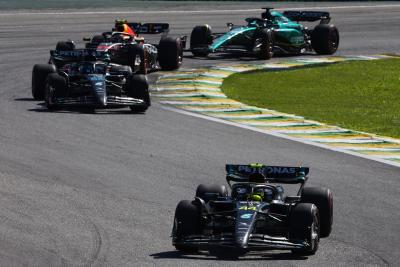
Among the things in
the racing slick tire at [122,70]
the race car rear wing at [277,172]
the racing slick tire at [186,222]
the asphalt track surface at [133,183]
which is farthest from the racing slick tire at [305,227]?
the racing slick tire at [122,70]

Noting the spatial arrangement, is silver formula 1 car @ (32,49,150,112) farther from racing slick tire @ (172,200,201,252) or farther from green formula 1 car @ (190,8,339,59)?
racing slick tire @ (172,200,201,252)

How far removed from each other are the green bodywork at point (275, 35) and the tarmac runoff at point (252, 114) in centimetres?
113

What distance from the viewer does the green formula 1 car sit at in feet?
109

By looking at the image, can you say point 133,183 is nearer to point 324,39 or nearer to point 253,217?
point 253,217

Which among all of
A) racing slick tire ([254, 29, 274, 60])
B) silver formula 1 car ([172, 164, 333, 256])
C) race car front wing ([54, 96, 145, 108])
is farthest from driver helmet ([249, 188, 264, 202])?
racing slick tire ([254, 29, 274, 60])

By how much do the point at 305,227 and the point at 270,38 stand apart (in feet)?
73.7

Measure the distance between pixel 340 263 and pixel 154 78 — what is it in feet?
60.9

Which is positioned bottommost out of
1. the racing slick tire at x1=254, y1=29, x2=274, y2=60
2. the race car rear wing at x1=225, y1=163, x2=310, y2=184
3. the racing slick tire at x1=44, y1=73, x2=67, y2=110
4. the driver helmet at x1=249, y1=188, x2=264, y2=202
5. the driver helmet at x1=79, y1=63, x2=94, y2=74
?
the racing slick tire at x1=254, y1=29, x2=274, y2=60

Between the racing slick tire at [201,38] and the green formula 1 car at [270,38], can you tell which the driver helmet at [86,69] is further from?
the racing slick tire at [201,38]

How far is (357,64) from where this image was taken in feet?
112

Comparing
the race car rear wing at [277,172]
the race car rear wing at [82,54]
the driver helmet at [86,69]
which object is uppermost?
the race car rear wing at [277,172]

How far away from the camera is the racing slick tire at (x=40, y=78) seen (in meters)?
24.4

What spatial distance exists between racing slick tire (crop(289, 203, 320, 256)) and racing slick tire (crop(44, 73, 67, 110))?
472 inches

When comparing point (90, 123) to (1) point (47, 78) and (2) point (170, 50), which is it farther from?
Result: (2) point (170, 50)
